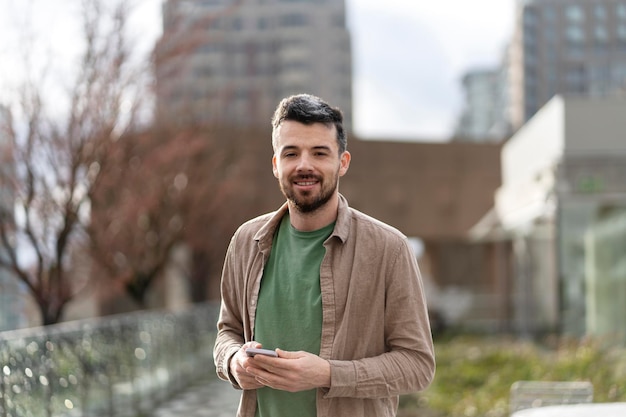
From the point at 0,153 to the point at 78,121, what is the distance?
30.0 inches

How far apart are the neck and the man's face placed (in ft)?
0.10

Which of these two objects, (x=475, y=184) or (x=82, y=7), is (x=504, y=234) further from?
(x=82, y=7)

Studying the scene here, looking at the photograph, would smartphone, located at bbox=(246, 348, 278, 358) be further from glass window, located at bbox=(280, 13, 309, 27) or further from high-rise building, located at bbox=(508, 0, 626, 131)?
glass window, located at bbox=(280, 13, 309, 27)

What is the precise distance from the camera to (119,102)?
393 inches

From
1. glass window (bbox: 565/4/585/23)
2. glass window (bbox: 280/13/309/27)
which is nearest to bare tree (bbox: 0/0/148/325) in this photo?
glass window (bbox: 565/4/585/23)

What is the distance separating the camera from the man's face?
2.37 meters

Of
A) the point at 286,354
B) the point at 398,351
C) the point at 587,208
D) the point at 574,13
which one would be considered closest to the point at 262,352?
the point at 286,354

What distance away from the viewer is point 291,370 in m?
2.20

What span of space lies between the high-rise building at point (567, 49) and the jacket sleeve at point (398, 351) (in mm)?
36080

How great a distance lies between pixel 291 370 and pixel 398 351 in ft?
0.95

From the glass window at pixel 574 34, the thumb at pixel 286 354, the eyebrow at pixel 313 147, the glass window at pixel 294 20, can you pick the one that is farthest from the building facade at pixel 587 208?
the glass window at pixel 294 20

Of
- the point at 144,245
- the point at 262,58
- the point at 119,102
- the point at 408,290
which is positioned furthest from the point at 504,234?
the point at 262,58

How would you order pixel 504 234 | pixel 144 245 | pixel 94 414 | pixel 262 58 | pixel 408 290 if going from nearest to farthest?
1. pixel 408 290
2. pixel 94 414
3. pixel 144 245
4. pixel 504 234
5. pixel 262 58

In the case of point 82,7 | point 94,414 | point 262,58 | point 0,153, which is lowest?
point 94,414
